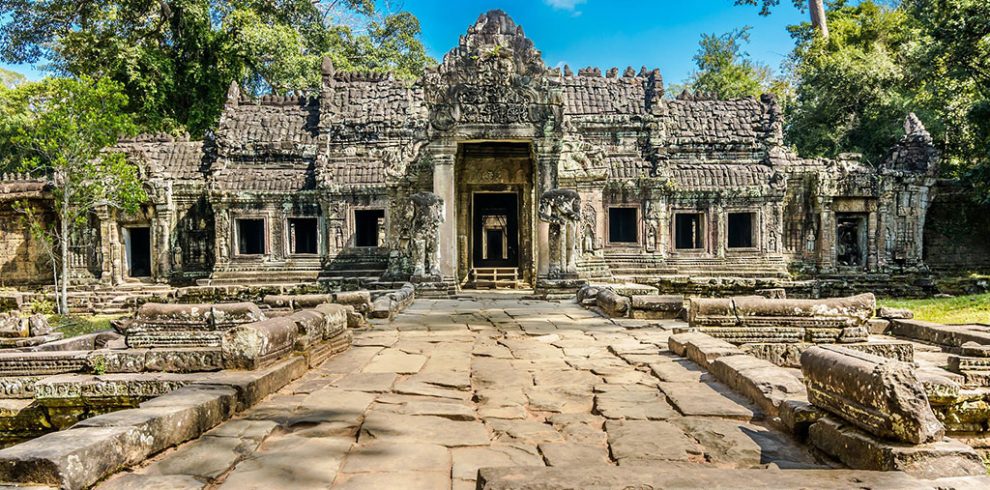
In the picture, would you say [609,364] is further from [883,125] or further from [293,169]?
[883,125]

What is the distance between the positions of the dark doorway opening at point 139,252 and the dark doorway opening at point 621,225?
14.4 meters

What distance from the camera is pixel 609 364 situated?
5633 millimetres

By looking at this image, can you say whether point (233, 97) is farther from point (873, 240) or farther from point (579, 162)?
point (873, 240)

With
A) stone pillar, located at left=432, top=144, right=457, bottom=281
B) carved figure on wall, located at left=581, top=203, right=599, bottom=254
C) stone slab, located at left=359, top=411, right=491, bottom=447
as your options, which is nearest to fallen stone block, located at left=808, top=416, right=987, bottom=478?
stone slab, located at left=359, top=411, right=491, bottom=447

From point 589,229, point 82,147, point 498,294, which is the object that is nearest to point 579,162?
point 589,229

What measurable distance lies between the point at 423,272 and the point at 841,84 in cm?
1874

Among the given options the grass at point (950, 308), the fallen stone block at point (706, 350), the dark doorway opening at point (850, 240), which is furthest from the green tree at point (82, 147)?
the dark doorway opening at point (850, 240)

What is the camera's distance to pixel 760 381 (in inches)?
166

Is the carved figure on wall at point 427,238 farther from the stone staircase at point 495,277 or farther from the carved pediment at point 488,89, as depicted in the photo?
the stone staircase at point 495,277

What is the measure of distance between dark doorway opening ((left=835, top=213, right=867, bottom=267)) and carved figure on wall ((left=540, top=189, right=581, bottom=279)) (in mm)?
10668

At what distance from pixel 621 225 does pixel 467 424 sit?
15.3 metres

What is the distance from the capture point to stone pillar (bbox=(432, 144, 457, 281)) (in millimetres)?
13062

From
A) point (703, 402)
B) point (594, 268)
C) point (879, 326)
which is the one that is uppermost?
point (594, 268)

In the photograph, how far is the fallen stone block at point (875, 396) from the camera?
2803 millimetres
